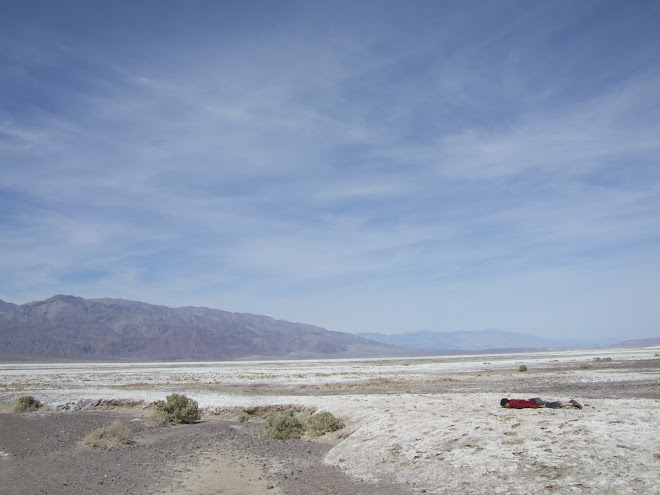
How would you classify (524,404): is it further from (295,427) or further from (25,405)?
(25,405)

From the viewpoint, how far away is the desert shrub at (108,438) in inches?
633

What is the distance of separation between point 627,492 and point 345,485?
5.54 metres

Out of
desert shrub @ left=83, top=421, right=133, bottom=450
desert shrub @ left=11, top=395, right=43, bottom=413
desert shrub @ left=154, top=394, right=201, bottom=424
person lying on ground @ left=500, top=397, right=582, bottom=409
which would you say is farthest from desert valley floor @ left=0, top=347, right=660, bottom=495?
desert shrub @ left=11, top=395, right=43, bottom=413

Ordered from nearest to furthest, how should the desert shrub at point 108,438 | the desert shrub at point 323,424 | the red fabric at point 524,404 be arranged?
the red fabric at point 524,404 → the desert shrub at point 108,438 → the desert shrub at point 323,424

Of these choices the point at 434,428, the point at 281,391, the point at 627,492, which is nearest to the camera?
the point at 627,492

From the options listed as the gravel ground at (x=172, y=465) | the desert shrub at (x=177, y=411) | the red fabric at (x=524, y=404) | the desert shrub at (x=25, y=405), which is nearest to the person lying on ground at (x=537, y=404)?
the red fabric at (x=524, y=404)

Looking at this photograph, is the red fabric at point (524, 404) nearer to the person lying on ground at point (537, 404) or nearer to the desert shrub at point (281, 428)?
the person lying on ground at point (537, 404)

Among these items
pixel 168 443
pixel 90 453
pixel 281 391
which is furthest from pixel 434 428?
pixel 281 391

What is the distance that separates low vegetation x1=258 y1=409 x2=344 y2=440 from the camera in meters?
17.1

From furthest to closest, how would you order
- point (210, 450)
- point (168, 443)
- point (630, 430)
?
point (168, 443), point (210, 450), point (630, 430)

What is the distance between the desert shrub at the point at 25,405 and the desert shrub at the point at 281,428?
52.3 feet

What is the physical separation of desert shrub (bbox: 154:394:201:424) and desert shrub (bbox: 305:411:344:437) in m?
6.46

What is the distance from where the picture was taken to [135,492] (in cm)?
1065

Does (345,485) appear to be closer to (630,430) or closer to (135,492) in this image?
(135,492)
